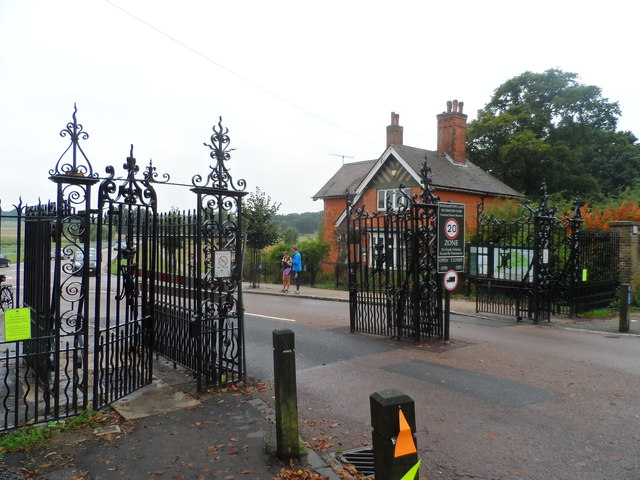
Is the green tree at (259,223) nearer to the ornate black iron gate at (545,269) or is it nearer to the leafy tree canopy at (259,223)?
the leafy tree canopy at (259,223)

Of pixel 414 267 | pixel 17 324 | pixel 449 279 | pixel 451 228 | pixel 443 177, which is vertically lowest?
pixel 17 324

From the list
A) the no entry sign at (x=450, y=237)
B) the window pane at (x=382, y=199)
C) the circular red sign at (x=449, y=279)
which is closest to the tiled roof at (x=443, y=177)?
the window pane at (x=382, y=199)

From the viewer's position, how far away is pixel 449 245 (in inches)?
384

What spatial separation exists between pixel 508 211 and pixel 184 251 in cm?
1668

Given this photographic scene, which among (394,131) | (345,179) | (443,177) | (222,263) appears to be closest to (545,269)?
(222,263)

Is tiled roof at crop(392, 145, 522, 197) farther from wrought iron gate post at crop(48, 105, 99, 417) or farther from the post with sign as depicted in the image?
wrought iron gate post at crop(48, 105, 99, 417)

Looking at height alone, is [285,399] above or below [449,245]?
below

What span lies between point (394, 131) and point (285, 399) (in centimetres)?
3026

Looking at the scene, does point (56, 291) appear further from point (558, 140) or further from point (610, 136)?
point (610, 136)

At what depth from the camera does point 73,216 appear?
17.3ft

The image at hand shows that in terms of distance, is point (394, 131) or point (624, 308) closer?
point (624, 308)

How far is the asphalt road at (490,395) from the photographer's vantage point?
464 centimetres

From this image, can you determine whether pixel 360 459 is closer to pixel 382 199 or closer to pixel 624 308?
pixel 624 308

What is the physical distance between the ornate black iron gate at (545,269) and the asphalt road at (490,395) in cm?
189
